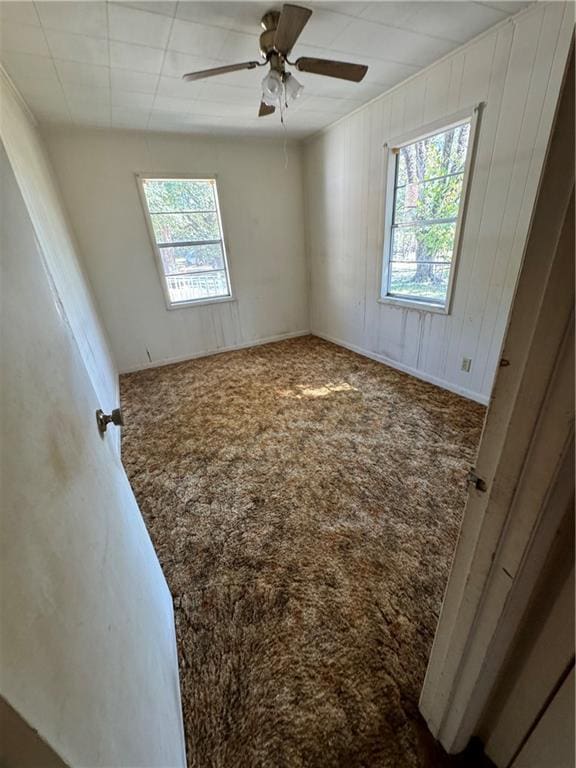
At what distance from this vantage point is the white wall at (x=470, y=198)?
1.96m

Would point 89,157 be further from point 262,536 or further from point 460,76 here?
point 262,536

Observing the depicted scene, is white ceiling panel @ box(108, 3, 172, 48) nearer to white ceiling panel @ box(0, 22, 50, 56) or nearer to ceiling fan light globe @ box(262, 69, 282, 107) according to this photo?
white ceiling panel @ box(0, 22, 50, 56)

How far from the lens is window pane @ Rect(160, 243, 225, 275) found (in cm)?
382

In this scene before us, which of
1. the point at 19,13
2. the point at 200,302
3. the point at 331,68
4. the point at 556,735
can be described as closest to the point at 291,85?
the point at 331,68

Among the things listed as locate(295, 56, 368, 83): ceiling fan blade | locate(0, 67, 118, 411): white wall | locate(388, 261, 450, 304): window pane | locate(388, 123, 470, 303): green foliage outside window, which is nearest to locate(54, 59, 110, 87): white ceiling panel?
locate(0, 67, 118, 411): white wall

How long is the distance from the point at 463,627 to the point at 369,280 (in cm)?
336

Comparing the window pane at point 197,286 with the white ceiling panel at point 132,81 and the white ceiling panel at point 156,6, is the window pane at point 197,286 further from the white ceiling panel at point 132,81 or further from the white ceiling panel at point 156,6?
the white ceiling panel at point 156,6

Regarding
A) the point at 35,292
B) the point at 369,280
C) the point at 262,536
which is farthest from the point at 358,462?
the point at 369,280

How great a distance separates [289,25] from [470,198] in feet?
5.41

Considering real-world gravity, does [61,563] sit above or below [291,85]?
below

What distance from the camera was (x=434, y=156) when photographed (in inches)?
105

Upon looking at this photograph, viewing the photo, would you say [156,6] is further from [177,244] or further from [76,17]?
[177,244]

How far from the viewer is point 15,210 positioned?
605 mm

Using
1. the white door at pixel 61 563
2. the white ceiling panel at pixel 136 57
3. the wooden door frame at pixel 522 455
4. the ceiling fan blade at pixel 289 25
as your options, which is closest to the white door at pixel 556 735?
the wooden door frame at pixel 522 455
